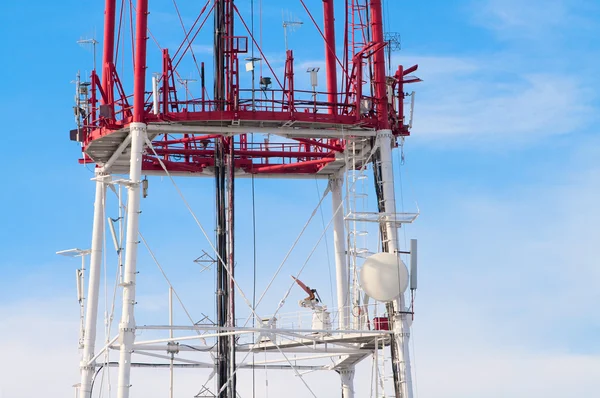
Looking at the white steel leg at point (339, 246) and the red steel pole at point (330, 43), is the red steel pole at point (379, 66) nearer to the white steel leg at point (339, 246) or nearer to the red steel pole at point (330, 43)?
the red steel pole at point (330, 43)

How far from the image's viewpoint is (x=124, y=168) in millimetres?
75125

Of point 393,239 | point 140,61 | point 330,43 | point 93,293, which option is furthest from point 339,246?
point 140,61

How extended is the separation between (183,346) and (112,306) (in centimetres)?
450

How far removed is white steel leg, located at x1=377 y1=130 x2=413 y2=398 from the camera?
67812mm

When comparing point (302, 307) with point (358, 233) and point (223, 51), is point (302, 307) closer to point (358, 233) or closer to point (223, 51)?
point (358, 233)

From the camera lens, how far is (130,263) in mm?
66250

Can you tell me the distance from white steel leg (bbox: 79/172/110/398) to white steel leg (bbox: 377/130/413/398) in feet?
45.0

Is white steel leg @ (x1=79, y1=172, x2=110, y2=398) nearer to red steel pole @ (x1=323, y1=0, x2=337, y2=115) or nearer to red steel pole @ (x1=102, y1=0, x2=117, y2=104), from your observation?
red steel pole @ (x1=102, y1=0, x2=117, y2=104)

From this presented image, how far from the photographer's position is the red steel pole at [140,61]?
67500 millimetres

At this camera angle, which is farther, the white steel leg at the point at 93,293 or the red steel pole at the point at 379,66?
the white steel leg at the point at 93,293

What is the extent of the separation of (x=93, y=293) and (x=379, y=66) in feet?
56.7

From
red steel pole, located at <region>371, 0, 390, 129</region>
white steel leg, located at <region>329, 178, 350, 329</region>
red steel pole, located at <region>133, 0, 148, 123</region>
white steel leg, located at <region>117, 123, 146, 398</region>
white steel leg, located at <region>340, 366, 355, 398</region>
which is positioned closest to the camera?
white steel leg, located at <region>117, 123, 146, 398</region>

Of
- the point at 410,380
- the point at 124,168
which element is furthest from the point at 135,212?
the point at 410,380

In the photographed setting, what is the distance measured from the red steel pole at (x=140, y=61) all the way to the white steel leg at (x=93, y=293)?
699 cm
